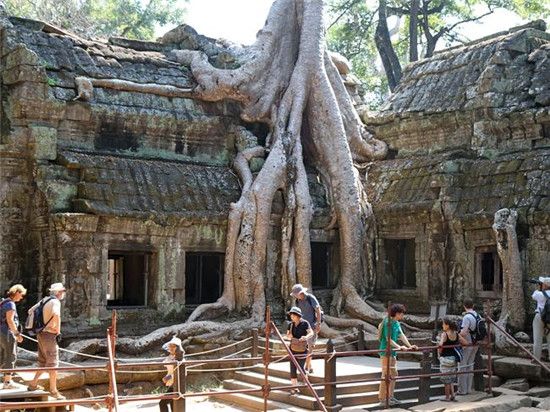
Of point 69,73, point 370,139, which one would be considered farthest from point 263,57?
point 69,73

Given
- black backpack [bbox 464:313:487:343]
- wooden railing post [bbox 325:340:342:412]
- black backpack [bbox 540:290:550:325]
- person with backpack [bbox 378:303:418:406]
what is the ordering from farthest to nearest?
black backpack [bbox 540:290:550:325], black backpack [bbox 464:313:487:343], person with backpack [bbox 378:303:418:406], wooden railing post [bbox 325:340:342:412]

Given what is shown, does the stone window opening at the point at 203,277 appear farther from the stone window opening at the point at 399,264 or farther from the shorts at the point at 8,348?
the shorts at the point at 8,348

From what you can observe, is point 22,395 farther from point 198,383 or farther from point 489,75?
point 489,75

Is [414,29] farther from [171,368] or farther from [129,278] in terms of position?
[171,368]

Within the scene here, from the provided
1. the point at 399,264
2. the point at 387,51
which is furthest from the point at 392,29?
the point at 399,264

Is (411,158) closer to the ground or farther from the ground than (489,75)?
closer to the ground

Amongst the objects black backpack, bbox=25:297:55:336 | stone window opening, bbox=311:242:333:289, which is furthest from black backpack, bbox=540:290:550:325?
black backpack, bbox=25:297:55:336

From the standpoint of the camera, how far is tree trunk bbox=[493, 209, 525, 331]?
40.4 ft

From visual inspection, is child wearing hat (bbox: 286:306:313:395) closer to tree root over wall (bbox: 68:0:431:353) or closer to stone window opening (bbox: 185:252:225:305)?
tree root over wall (bbox: 68:0:431:353)

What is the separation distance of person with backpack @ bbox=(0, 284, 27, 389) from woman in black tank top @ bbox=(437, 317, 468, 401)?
508 centimetres

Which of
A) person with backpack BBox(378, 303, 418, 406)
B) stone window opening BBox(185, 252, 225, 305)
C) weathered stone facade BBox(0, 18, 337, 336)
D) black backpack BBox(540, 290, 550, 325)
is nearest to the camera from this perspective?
person with backpack BBox(378, 303, 418, 406)

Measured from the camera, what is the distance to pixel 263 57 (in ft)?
53.0

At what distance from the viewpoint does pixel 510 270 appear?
12.4 m

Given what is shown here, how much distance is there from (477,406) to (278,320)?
5551mm
